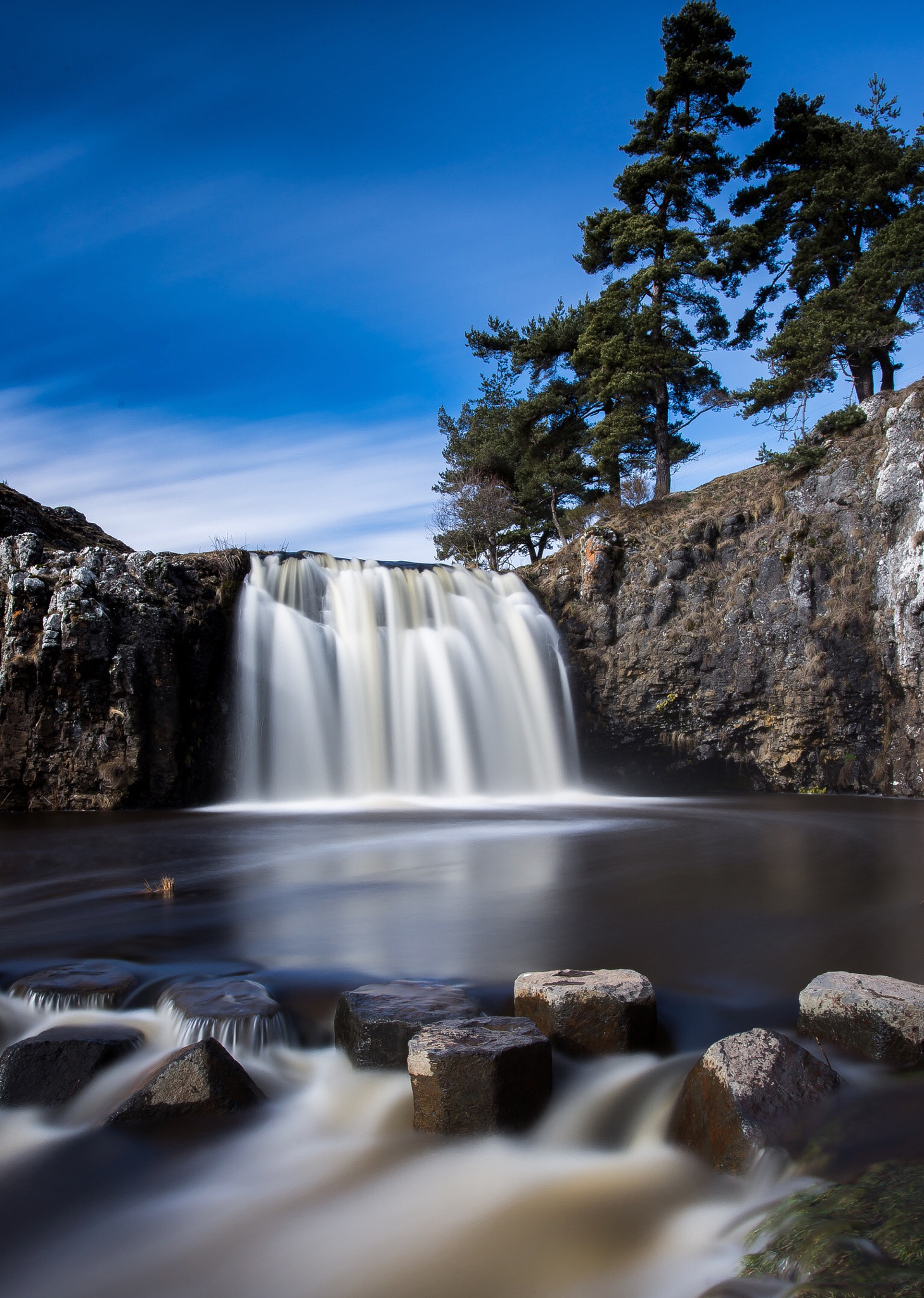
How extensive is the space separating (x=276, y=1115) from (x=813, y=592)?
46.3ft

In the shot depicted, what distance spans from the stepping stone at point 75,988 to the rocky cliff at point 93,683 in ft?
32.0

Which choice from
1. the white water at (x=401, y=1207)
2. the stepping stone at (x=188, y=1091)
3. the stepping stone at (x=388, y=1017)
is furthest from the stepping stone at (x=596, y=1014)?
the stepping stone at (x=188, y=1091)

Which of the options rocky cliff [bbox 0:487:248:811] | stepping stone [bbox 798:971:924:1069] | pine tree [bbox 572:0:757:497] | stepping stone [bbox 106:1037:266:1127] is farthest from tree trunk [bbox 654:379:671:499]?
stepping stone [bbox 106:1037:266:1127]

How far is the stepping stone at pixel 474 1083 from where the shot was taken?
3.11 meters

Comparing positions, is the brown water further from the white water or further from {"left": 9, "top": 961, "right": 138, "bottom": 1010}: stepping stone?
{"left": 9, "top": 961, "right": 138, "bottom": 1010}: stepping stone

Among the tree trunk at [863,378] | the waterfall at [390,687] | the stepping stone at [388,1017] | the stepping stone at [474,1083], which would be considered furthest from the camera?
the tree trunk at [863,378]

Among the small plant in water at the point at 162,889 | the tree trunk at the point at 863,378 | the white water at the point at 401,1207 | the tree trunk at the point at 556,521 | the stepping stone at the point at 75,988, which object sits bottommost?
the white water at the point at 401,1207

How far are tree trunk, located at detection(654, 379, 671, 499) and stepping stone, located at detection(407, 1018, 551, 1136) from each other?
20383 millimetres

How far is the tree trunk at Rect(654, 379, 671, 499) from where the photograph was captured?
22125mm

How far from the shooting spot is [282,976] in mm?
4688

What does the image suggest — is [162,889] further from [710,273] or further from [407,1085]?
[710,273]

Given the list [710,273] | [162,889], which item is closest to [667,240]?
[710,273]

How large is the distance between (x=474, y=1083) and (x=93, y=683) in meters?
12.4

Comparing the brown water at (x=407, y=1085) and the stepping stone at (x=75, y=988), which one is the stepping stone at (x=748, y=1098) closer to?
the brown water at (x=407, y=1085)
